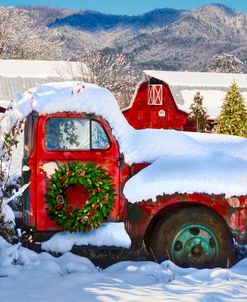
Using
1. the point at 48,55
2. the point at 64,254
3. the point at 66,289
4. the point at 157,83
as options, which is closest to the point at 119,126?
the point at 64,254

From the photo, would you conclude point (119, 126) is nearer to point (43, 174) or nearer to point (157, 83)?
point (43, 174)

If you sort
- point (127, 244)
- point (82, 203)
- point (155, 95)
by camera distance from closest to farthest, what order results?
point (127, 244)
point (82, 203)
point (155, 95)

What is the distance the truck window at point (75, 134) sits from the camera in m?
7.12

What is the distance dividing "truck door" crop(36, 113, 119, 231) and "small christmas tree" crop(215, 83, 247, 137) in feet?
77.9

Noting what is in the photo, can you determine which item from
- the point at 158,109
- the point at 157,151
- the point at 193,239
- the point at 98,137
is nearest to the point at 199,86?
the point at 158,109

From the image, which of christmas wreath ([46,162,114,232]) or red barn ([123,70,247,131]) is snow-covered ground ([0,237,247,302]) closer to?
christmas wreath ([46,162,114,232])

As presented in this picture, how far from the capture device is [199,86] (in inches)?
1695

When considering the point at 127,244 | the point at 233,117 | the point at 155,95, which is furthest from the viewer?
the point at 155,95

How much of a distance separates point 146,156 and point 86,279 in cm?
178

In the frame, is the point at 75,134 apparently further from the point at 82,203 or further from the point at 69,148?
the point at 82,203

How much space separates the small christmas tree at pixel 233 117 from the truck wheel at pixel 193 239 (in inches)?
934

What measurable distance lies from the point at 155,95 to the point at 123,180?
3196 cm

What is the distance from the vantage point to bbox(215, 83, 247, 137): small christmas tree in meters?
30.3

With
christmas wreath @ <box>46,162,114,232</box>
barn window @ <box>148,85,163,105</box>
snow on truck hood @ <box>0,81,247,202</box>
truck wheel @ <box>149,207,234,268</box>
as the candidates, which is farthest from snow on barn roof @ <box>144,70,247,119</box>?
christmas wreath @ <box>46,162,114,232</box>
